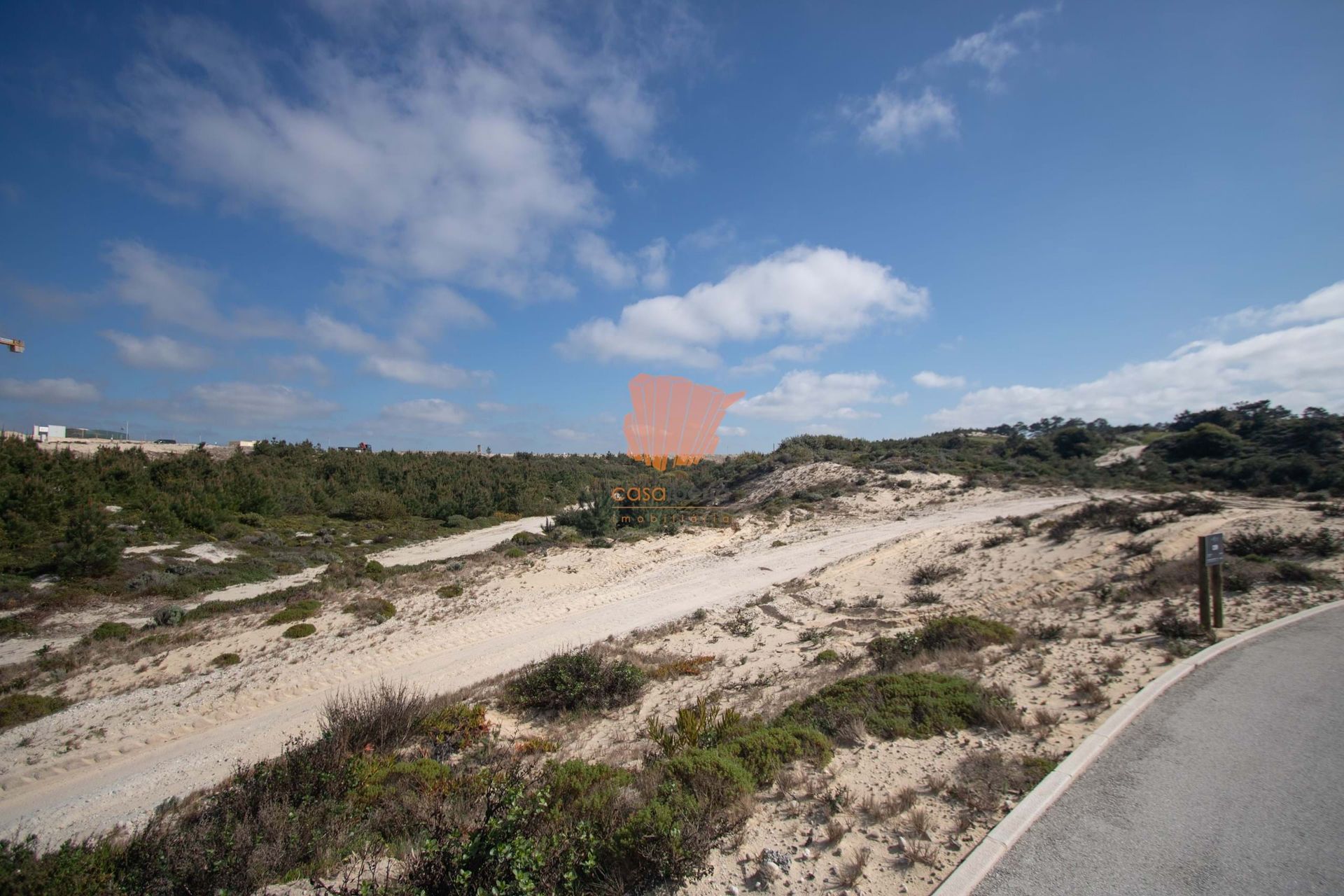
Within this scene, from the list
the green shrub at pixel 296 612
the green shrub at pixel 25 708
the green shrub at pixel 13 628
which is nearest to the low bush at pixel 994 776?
the green shrub at pixel 25 708

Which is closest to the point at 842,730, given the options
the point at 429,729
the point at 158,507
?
the point at 429,729

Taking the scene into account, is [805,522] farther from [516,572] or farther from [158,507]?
[158,507]

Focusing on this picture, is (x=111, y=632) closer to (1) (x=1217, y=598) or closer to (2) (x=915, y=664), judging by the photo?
(2) (x=915, y=664)

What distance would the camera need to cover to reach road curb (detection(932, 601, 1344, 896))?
Answer: 3.33m

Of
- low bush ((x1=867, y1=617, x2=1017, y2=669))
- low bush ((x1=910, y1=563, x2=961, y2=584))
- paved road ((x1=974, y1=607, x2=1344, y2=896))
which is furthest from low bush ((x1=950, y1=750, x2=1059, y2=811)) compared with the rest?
low bush ((x1=910, y1=563, x2=961, y2=584))

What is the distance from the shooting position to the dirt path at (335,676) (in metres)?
7.85

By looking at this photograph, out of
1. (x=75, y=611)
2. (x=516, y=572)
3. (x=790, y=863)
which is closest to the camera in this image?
(x=790, y=863)

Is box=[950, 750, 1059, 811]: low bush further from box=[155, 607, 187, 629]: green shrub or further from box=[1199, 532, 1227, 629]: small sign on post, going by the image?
box=[155, 607, 187, 629]: green shrub

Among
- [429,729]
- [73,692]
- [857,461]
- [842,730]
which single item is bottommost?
[73,692]

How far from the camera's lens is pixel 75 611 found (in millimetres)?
16938

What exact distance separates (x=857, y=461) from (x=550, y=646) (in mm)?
32748

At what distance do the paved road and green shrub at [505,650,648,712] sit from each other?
253 inches

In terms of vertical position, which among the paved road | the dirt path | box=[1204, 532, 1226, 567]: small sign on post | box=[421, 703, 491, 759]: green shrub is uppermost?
box=[1204, 532, 1226, 567]: small sign on post

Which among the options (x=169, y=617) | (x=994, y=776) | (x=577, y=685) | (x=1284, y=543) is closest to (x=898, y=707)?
(x=994, y=776)
